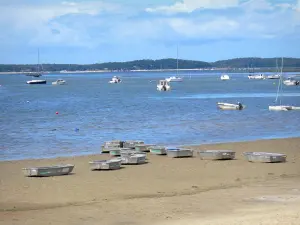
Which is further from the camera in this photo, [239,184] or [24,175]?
[24,175]

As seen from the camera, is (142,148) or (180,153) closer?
(180,153)

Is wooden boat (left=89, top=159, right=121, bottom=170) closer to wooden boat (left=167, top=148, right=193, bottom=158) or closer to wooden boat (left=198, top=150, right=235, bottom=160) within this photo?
wooden boat (left=167, top=148, right=193, bottom=158)

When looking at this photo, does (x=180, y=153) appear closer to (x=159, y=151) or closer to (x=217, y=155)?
(x=159, y=151)

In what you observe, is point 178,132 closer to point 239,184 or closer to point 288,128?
point 288,128

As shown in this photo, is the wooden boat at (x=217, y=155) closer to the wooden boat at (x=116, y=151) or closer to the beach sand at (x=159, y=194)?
the beach sand at (x=159, y=194)

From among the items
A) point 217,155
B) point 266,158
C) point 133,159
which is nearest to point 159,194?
point 133,159

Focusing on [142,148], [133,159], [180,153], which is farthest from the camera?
[142,148]

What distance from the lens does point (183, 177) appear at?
27156mm

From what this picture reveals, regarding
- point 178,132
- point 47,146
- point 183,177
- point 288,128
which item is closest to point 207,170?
point 183,177

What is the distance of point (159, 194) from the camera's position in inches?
920

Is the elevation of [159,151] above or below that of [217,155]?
below

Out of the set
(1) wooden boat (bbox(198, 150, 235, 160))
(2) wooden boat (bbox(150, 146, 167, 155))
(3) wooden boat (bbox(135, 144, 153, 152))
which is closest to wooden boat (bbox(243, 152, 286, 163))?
(1) wooden boat (bbox(198, 150, 235, 160))

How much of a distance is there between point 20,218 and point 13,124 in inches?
1612

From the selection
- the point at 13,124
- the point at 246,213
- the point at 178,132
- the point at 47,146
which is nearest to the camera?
the point at 246,213
